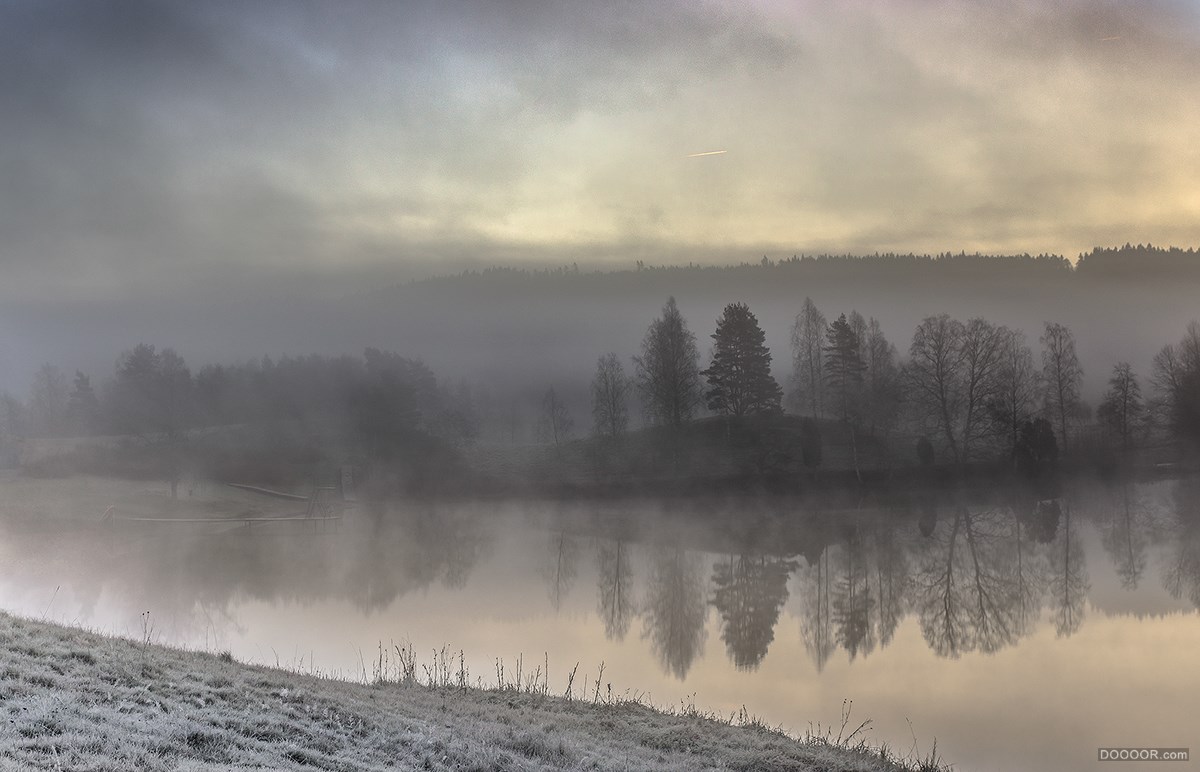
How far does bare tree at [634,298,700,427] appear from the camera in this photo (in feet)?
264

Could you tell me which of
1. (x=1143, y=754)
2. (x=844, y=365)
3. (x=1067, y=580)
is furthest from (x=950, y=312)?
(x=1143, y=754)

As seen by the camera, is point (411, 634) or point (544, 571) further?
point (544, 571)

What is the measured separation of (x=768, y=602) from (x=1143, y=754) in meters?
17.4

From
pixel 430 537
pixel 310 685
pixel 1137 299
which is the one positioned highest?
pixel 1137 299

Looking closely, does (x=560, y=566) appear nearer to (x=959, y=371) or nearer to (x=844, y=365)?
(x=844, y=365)

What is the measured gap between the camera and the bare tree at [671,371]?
8038 centimetres

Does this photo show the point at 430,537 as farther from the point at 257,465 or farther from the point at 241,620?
the point at 257,465

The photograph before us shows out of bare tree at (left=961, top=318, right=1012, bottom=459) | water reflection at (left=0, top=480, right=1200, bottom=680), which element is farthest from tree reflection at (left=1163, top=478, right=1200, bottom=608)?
bare tree at (left=961, top=318, right=1012, bottom=459)

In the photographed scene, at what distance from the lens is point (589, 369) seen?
168500 mm

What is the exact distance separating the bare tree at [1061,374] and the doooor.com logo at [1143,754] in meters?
76.0

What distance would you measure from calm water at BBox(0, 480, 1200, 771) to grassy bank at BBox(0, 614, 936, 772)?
4690mm

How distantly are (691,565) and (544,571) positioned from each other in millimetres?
7150

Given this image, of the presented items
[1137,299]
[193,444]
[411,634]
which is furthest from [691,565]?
[1137,299]

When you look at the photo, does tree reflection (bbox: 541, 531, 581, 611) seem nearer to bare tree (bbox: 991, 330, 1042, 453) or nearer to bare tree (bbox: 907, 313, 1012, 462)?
bare tree (bbox: 907, 313, 1012, 462)
